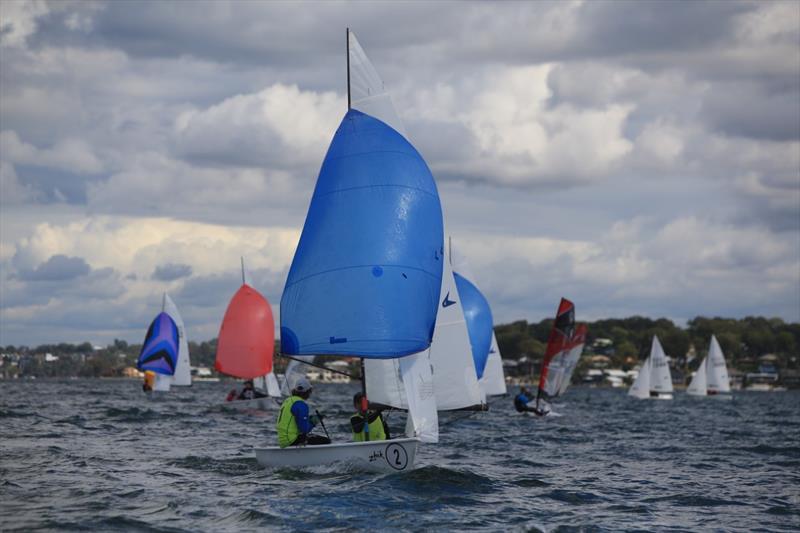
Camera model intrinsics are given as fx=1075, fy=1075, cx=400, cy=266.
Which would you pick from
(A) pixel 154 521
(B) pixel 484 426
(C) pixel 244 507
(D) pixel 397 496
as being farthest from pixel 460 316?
(B) pixel 484 426

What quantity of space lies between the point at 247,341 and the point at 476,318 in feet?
46.7

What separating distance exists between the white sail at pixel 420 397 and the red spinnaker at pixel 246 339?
33.9 metres

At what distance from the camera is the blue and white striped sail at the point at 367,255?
23.9 meters

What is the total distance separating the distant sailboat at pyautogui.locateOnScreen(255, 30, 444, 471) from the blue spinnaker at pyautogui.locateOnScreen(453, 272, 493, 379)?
23.9 meters

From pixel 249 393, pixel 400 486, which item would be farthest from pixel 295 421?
pixel 249 393

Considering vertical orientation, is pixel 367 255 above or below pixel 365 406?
above

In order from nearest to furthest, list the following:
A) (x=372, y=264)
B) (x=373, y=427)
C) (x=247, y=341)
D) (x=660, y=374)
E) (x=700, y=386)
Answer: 1. (x=373, y=427)
2. (x=372, y=264)
3. (x=247, y=341)
4. (x=660, y=374)
5. (x=700, y=386)

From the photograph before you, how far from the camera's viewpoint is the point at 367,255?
2417cm

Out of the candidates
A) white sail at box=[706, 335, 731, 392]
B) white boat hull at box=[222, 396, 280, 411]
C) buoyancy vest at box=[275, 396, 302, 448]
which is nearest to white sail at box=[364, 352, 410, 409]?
buoyancy vest at box=[275, 396, 302, 448]

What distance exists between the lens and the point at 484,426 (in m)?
48.2

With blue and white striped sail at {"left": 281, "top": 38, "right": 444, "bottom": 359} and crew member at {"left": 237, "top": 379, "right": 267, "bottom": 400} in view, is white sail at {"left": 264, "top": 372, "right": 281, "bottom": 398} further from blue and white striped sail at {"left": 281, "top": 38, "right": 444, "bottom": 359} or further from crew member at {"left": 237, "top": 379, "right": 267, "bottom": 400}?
blue and white striped sail at {"left": 281, "top": 38, "right": 444, "bottom": 359}

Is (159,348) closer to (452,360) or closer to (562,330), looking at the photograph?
(562,330)

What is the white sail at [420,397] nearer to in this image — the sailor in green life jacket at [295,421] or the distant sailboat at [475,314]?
the sailor in green life jacket at [295,421]

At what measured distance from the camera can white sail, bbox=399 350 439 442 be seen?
23.5m
